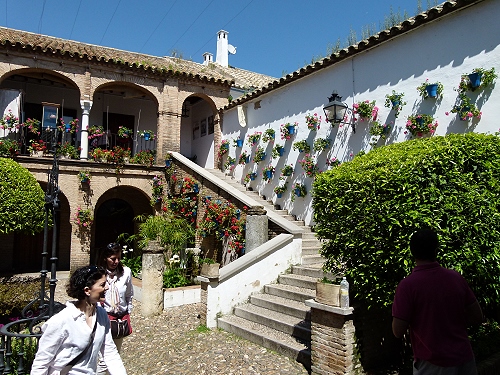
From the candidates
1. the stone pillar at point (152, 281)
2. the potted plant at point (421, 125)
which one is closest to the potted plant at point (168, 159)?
the stone pillar at point (152, 281)

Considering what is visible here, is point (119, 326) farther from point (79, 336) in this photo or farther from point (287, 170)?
point (287, 170)

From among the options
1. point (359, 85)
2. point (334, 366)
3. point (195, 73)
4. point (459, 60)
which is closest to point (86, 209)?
point (195, 73)

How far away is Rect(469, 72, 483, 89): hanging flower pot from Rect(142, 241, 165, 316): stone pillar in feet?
21.8

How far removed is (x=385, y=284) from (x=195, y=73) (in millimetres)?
12327

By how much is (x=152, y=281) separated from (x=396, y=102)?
20.4 feet

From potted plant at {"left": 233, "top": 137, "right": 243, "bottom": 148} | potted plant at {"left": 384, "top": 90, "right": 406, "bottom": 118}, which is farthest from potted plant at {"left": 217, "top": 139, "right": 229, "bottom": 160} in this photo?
potted plant at {"left": 384, "top": 90, "right": 406, "bottom": 118}

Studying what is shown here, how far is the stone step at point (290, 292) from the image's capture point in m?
6.62

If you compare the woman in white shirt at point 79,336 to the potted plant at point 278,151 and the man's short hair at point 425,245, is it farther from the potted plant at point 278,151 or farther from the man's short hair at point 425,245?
the potted plant at point 278,151

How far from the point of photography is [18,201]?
8062mm

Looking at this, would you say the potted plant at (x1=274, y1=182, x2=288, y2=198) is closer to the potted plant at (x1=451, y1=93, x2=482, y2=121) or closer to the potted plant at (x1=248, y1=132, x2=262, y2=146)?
the potted plant at (x1=248, y1=132, x2=262, y2=146)

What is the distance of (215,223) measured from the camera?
10406 mm

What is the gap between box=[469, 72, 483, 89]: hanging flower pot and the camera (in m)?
6.80

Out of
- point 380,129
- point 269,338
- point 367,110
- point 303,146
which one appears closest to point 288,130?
point 303,146

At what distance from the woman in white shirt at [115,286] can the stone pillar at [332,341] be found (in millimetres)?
2184
